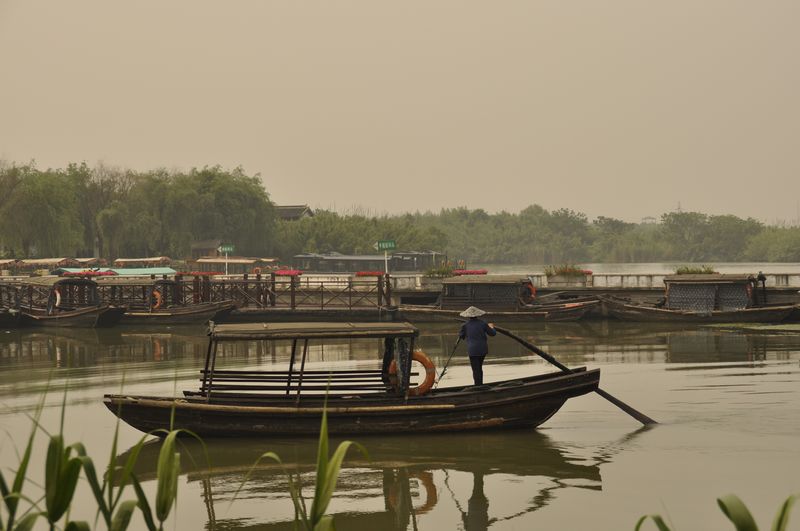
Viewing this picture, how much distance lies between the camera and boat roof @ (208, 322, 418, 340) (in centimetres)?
1391

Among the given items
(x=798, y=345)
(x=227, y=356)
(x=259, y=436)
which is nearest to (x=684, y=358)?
(x=798, y=345)

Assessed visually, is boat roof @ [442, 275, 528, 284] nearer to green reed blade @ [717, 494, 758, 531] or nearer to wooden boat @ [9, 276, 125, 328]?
wooden boat @ [9, 276, 125, 328]

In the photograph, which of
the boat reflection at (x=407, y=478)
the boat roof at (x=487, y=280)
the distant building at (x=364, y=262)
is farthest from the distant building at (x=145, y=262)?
the boat reflection at (x=407, y=478)

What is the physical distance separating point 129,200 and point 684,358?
207ft

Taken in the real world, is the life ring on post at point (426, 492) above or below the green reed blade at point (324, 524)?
below

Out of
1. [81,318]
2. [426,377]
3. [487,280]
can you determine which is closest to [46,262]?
[81,318]

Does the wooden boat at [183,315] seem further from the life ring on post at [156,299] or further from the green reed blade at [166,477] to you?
the green reed blade at [166,477]

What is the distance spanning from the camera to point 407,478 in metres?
12.3

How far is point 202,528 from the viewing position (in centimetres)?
1034

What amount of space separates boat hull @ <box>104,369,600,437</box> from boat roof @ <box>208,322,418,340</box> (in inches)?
38.7

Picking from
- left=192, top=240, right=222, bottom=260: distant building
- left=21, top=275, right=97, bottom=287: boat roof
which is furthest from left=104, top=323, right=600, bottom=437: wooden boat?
left=192, top=240, right=222, bottom=260: distant building

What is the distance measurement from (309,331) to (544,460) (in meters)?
4.00

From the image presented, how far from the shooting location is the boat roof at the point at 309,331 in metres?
13.9

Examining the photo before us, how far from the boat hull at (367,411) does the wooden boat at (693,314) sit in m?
24.2
